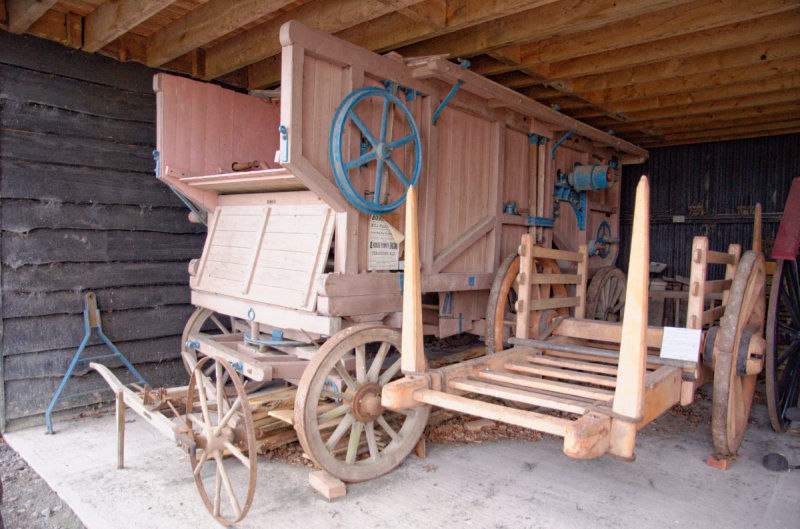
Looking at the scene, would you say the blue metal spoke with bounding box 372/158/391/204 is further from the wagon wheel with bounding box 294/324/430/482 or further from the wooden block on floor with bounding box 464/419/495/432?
the wooden block on floor with bounding box 464/419/495/432

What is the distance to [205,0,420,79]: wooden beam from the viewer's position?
3.67m

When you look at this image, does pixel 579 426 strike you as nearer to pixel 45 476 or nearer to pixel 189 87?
pixel 45 476

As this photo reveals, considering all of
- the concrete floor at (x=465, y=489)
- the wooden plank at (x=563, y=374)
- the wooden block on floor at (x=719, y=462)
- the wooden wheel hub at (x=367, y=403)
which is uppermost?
the wooden plank at (x=563, y=374)

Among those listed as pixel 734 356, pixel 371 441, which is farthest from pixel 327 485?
pixel 734 356

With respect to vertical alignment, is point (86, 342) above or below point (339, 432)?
above

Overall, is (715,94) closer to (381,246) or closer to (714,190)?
(714,190)

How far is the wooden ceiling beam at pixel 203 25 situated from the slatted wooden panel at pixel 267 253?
1333 millimetres

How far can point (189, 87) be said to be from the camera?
14.6 ft

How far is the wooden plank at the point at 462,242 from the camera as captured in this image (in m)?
4.24

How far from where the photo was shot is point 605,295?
19.2ft

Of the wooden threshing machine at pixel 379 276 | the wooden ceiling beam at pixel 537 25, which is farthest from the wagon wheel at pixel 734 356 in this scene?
the wooden ceiling beam at pixel 537 25

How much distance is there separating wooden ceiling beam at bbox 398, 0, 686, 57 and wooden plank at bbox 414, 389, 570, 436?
2.69 meters

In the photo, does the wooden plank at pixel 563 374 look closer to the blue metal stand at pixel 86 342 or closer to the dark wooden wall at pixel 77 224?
the blue metal stand at pixel 86 342

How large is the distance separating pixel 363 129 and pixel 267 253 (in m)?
1.15
